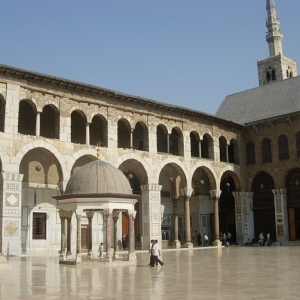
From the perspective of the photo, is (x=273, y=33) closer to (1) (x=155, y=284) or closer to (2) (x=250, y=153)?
(2) (x=250, y=153)

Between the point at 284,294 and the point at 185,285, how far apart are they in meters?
2.31

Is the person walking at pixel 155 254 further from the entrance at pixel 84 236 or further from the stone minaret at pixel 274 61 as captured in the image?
the stone minaret at pixel 274 61

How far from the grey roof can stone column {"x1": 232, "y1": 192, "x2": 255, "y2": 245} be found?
18.0 ft

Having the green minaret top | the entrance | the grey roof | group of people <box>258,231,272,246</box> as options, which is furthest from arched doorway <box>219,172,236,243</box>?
the green minaret top

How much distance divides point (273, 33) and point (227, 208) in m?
28.0

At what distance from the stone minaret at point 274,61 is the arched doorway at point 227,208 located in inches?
809

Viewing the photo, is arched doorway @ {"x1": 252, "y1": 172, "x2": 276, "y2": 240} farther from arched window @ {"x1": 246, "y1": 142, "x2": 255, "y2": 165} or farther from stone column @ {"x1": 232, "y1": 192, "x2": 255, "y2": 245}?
arched window @ {"x1": 246, "y1": 142, "x2": 255, "y2": 165}

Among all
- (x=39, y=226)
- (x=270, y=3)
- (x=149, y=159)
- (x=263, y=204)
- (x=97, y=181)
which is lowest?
(x=39, y=226)

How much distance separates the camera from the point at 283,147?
3117cm

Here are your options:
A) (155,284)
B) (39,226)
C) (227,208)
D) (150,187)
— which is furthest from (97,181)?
(227,208)

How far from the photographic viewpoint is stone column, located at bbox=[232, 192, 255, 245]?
105 ft

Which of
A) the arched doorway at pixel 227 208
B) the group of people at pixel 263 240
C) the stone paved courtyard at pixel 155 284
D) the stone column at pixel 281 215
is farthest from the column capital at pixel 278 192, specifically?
the stone paved courtyard at pixel 155 284

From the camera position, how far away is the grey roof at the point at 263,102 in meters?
34.0

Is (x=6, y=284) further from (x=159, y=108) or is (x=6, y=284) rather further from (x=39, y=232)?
(x=159, y=108)
